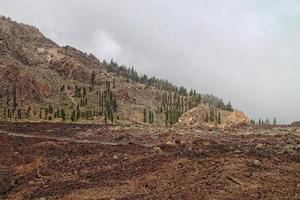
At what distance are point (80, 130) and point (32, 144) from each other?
2014 cm

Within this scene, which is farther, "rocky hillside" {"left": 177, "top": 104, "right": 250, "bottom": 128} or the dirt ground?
"rocky hillside" {"left": 177, "top": 104, "right": 250, "bottom": 128}

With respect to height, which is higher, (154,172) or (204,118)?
(204,118)

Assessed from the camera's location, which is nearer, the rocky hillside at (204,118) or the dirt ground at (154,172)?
the dirt ground at (154,172)

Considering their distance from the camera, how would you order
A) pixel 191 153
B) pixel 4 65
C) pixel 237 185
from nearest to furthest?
pixel 237 185, pixel 191 153, pixel 4 65

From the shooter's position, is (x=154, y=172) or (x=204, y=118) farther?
(x=204, y=118)

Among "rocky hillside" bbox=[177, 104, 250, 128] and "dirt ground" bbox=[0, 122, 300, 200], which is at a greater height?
"rocky hillside" bbox=[177, 104, 250, 128]

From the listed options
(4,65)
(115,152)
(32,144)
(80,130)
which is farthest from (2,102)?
(115,152)

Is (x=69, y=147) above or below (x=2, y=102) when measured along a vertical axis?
Result: below

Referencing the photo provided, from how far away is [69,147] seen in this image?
41.6 meters

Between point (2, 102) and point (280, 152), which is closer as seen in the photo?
point (280, 152)

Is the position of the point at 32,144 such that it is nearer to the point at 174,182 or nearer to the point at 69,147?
the point at 69,147

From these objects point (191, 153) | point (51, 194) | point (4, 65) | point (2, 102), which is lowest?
point (51, 194)

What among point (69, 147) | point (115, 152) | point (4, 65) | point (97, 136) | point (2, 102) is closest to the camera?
point (115, 152)

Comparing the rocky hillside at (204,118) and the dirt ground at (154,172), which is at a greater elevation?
the rocky hillside at (204,118)
